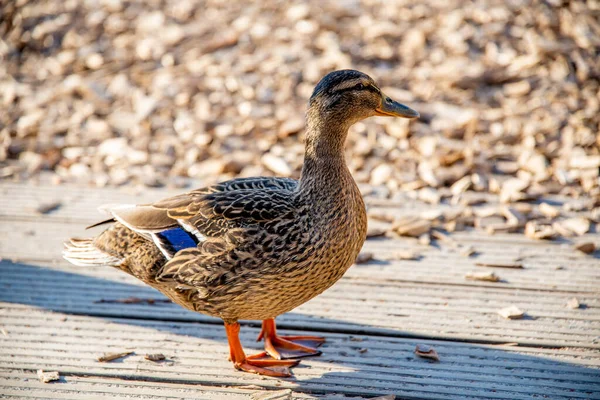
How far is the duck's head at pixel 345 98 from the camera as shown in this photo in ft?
10.2

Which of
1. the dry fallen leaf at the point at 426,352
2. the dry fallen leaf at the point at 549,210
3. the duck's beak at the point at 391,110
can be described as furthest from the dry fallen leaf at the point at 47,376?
the dry fallen leaf at the point at 549,210

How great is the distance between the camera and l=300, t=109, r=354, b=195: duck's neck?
3088 mm

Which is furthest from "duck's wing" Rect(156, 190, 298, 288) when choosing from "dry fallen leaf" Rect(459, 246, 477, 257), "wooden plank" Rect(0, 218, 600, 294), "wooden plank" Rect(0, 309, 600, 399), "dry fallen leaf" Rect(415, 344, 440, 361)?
"dry fallen leaf" Rect(459, 246, 477, 257)

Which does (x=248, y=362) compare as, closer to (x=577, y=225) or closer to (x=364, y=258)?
(x=364, y=258)

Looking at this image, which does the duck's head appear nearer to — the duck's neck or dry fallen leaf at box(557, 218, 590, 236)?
the duck's neck

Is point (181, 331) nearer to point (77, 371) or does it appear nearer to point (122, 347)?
point (122, 347)

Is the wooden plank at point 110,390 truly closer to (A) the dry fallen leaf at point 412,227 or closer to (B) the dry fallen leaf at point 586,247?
(A) the dry fallen leaf at point 412,227

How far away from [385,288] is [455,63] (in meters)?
2.83

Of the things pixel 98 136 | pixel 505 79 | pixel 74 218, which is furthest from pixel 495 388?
pixel 98 136

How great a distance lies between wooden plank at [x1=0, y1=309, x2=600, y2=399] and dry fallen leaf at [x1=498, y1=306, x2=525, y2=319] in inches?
9.2

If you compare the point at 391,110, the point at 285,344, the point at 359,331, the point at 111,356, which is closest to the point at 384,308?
the point at 359,331

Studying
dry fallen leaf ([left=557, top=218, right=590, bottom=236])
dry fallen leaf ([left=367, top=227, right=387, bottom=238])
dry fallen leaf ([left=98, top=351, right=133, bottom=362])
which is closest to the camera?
dry fallen leaf ([left=98, top=351, right=133, bottom=362])

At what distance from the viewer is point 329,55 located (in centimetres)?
608

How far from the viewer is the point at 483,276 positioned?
366 cm
